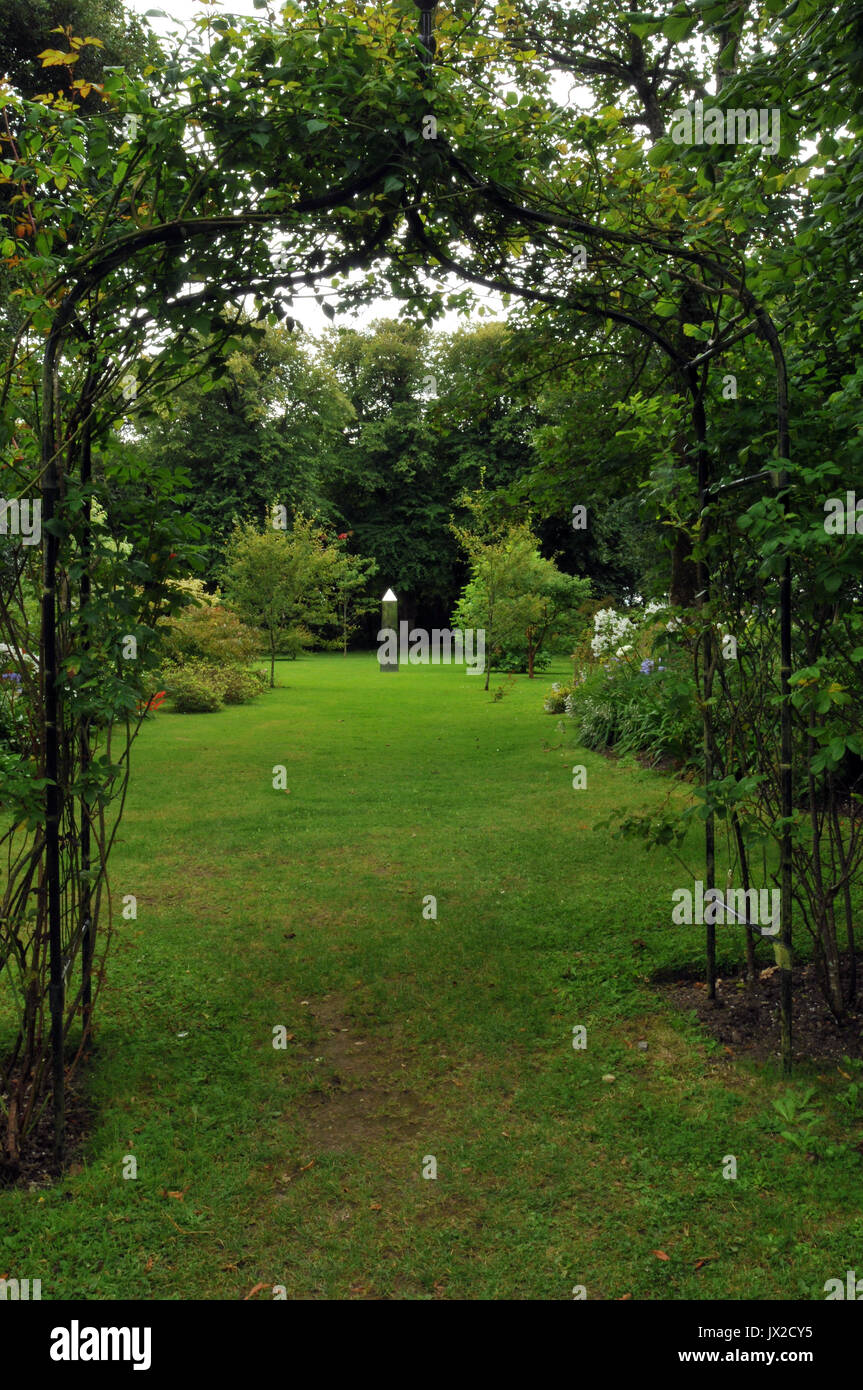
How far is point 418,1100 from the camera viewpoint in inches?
149

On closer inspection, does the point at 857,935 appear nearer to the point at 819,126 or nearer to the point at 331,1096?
the point at 331,1096

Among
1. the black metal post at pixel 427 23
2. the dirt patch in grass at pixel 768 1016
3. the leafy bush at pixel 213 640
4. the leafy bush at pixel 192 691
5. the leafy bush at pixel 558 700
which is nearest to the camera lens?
the black metal post at pixel 427 23

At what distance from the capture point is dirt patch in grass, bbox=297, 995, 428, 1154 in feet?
11.6

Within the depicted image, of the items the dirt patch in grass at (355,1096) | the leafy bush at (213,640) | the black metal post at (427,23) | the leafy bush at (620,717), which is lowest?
the dirt patch in grass at (355,1096)

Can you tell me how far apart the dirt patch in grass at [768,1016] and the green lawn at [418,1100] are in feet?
0.60

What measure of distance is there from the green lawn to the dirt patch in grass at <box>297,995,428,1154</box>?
15 millimetres

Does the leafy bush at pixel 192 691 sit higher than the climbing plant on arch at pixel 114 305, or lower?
lower

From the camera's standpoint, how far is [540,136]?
13.8 feet

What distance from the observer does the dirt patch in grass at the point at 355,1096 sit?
3.52 metres

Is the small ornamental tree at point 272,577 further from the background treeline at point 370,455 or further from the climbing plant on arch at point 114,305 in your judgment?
the climbing plant on arch at point 114,305

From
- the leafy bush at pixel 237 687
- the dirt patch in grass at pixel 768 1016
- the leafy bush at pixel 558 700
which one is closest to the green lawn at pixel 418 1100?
the dirt patch in grass at pixel 768 1016

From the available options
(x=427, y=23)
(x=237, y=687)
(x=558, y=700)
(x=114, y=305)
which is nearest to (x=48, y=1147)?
(x=114, y=305)

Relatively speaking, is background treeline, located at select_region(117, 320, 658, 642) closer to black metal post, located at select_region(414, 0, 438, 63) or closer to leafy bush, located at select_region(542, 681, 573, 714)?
leafy bush, located at select_region(542, 681, 573, 714)

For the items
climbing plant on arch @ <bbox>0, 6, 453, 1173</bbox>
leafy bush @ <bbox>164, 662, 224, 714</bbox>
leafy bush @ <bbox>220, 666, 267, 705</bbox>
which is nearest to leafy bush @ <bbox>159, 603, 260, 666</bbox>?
leafy bush @ <bbox>220, 666, 267, 705</bbox>
